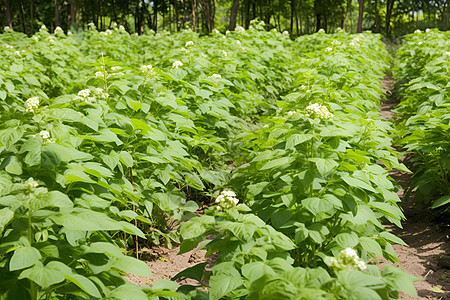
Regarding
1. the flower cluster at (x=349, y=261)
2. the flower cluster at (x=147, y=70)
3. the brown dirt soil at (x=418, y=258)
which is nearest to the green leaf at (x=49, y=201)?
the flower cluster at (x=349, y=261)

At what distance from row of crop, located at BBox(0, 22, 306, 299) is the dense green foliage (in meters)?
0.01

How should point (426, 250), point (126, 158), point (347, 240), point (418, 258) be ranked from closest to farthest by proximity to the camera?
1. point (347, 240)
2. point (126, 158)
3. point (418, 258)
4. point (426, 250)

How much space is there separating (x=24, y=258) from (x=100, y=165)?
1259mm

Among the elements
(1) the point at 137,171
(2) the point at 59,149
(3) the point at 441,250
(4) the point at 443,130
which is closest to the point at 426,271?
(3) the point at 441,250

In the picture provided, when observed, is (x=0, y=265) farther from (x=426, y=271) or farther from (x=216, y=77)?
(x=216, y=77)

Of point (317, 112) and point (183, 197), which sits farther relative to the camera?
point (183, 197)

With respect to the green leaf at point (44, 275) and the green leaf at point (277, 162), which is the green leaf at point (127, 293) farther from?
the green leaf at point (277, 162)

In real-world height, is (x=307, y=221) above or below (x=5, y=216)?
below

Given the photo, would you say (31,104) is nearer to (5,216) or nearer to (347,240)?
(5,216)

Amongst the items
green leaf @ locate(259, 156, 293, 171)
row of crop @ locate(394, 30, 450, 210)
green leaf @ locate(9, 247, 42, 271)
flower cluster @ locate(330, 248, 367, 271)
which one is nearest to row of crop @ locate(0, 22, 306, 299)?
green leaf @ locate(9, 247, 42, 271)

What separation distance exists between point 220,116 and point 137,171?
1754 millimetres

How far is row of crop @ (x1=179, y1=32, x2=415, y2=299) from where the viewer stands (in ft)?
6.04

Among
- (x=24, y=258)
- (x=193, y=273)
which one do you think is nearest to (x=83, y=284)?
(x=24, y=258)

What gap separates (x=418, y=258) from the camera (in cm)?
410
